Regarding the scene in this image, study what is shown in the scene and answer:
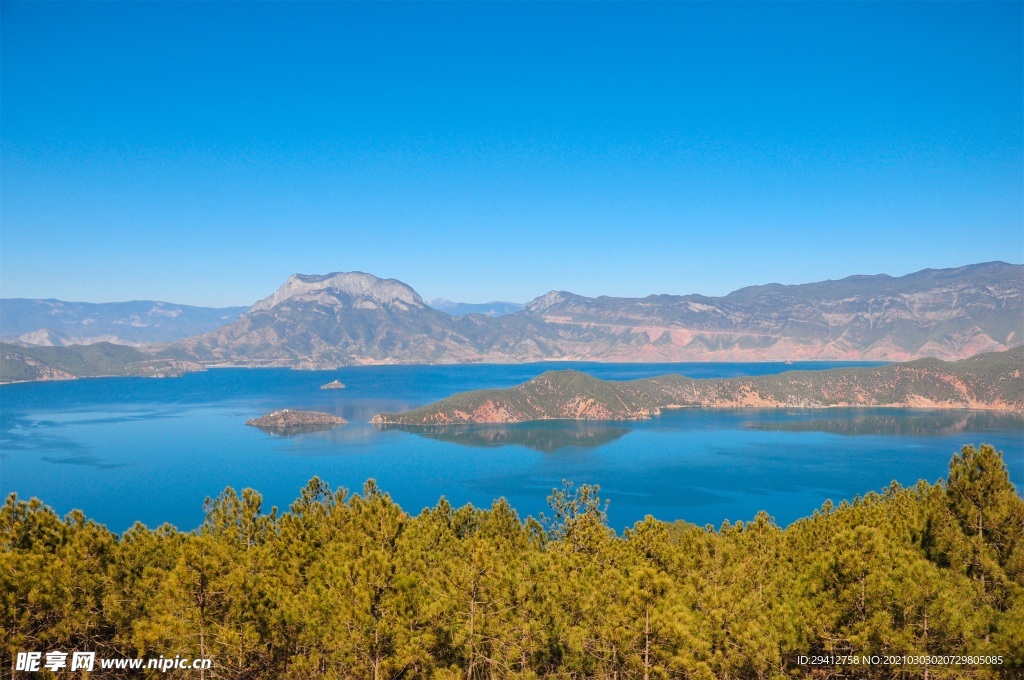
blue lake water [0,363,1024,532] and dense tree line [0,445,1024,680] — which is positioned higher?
dense tree line [0,445,1024,680]

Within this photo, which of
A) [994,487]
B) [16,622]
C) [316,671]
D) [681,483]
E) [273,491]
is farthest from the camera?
[681,483]

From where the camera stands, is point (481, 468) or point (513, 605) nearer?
point (513, 605)

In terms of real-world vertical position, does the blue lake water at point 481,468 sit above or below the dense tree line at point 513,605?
below

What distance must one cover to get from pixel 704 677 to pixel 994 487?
19.2 meters

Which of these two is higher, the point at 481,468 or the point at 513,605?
the point at 513,605

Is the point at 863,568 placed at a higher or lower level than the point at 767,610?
higher

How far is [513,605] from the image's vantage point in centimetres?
2606

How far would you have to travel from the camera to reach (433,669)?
2441 cm

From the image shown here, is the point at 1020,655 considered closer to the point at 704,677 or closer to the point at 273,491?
the point at 704,677

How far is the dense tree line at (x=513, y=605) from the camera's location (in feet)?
74.5

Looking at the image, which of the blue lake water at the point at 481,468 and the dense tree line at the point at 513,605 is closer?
the dense tree line at the point at 513,605

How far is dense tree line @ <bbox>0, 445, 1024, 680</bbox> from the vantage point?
22719 mm

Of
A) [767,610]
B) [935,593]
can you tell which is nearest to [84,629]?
[767,610]

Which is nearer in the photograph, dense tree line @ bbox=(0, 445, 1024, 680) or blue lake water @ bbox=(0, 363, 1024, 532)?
dense tree line @ bbox=(0, 445, 1024, 680)
